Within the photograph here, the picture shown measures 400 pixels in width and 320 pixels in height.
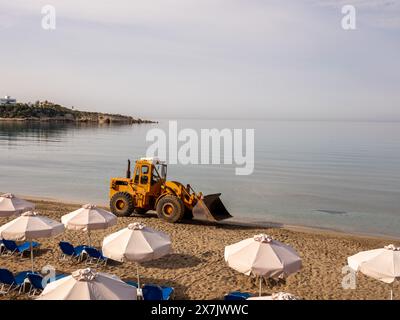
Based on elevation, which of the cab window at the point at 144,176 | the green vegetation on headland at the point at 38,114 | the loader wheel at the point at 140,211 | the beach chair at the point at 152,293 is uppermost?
the green vegetation on headland at the point at 38,114

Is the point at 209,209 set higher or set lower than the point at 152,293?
higher

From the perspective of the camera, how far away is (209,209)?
1634cm

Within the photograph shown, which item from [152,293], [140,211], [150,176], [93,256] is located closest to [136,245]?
[152,293]

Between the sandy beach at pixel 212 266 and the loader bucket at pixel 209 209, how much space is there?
591mm

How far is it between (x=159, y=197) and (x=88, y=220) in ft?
19.3

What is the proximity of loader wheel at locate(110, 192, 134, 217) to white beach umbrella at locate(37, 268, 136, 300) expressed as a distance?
1075 cm

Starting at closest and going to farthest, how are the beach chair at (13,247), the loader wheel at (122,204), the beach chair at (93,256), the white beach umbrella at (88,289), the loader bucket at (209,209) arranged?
the white beach umbrella at (88,289) → the beach chair at (93,256) → the beach chair at (13,247) → the loader bucket at (209,209) → the loader wheel at (122,204)

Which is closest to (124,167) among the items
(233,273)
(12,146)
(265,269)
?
(12,146)

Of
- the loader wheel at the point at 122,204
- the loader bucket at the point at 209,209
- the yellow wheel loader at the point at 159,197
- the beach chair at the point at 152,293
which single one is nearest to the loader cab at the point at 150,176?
the yellow wheel loader at the point at 159,197

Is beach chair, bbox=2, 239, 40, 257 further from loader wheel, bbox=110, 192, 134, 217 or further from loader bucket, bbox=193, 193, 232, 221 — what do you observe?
loader bucket, bbox=193, 193, 232, 221

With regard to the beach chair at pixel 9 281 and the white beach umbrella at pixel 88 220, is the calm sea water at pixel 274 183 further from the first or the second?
the beach chair at pixel 9 281

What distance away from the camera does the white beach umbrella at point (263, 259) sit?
309 inches

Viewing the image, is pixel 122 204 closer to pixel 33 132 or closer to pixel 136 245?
pixel 136 245
